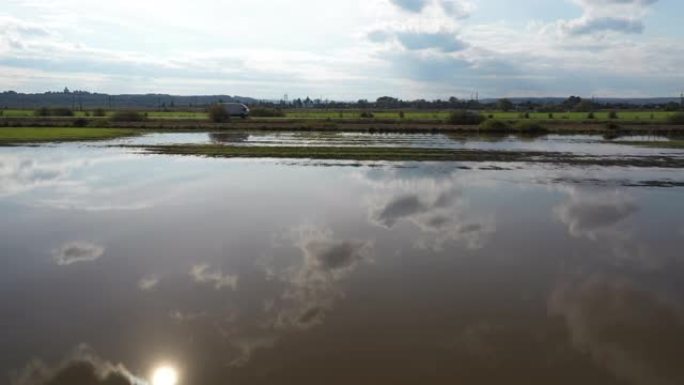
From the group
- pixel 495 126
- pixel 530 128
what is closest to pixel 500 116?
pixel 495 126

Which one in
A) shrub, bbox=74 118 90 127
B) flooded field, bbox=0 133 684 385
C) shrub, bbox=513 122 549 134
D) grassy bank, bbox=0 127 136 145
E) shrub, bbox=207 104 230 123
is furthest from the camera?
shrub, bbox=207 104 230 123

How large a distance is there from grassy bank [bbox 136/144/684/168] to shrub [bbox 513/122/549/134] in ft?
70.7

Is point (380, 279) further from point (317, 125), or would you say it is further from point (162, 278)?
point (317, 125)

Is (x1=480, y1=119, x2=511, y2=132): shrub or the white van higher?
the white van

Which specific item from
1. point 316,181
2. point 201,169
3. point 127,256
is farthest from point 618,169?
point 127,256

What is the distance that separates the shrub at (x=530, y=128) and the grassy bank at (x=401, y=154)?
2154 cm

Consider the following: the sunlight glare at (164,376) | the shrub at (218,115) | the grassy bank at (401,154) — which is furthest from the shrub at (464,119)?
the sunlight glare at (164,376)

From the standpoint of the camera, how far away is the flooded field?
8.02m

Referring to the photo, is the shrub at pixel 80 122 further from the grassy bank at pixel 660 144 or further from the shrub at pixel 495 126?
the grassy bank at pixel 660 144

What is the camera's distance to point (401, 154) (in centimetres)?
3431

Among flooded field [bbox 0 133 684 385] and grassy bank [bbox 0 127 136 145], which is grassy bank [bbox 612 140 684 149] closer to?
flooded field [bbox 0 133 684 385]

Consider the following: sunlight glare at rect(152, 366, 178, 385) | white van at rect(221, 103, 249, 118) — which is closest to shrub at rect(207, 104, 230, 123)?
white van at rect(221, 103, 249, 118)

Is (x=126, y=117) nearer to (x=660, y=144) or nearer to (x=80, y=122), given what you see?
(x=80, y=122)

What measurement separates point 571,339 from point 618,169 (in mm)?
23087
